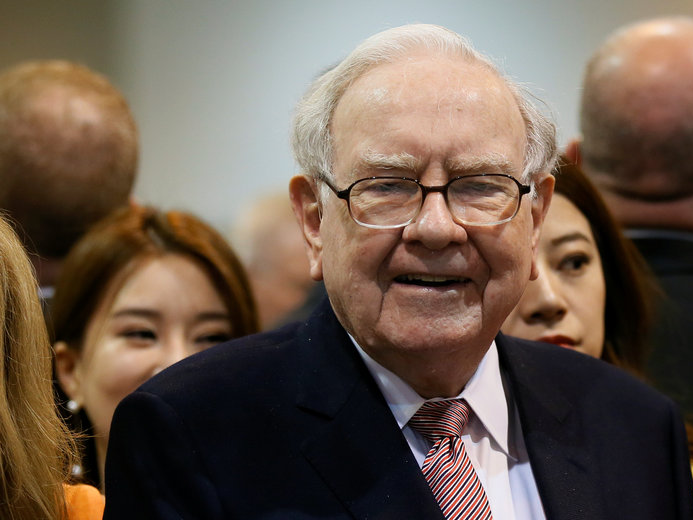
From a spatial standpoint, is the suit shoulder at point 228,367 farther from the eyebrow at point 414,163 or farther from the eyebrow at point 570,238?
the eyebrow at point 570,238

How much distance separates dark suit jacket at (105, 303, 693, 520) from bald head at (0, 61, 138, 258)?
1182mm

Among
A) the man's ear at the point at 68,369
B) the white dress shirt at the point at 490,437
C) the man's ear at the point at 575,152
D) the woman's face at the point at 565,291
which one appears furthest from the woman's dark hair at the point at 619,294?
the man's ear at the point at 68,369

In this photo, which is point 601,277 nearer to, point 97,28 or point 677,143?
point 677,143

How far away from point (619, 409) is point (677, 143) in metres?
1.30

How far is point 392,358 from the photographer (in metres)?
1.80

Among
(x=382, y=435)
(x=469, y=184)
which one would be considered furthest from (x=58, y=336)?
(x=469, y=184)

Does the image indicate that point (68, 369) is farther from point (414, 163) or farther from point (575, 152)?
point (575, 152)

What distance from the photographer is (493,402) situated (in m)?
1.94

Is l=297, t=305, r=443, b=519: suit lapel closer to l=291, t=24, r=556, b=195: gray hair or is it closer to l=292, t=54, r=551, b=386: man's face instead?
l=292, t=54, r=551, b=386: man's face

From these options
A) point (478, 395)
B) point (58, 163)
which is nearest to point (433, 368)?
point (478, 395)

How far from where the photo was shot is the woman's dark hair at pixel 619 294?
2.66 m

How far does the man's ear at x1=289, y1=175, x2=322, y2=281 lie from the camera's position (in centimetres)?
191

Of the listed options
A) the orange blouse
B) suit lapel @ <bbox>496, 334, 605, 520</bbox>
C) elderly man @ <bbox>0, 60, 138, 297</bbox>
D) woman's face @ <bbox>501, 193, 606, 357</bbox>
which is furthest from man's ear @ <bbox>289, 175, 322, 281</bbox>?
elderly man @ <bbox>0, 60, 138, 297</bbox>

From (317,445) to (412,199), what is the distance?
0.46 m
